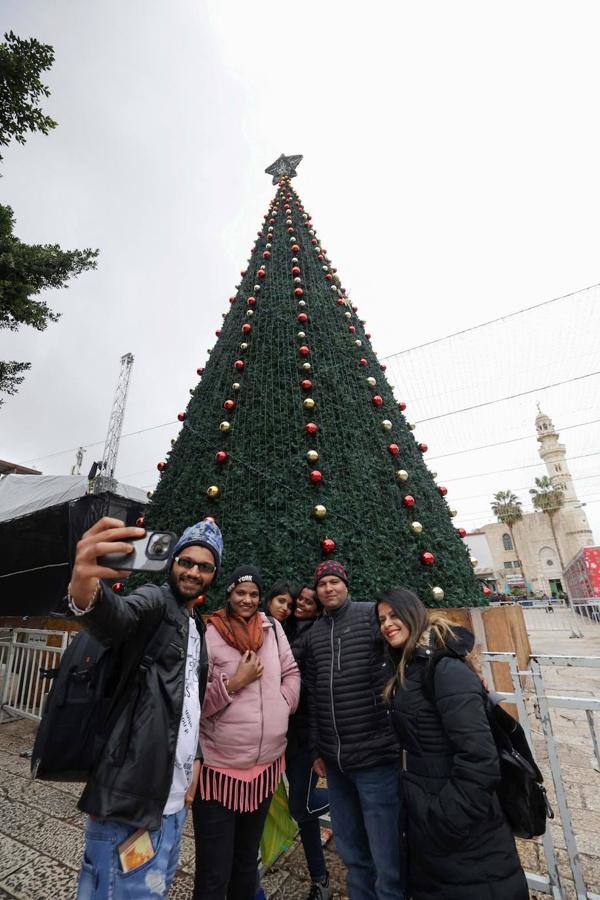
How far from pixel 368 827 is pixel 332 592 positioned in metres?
1.13

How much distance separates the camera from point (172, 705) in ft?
4.48

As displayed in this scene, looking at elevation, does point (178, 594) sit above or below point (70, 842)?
above

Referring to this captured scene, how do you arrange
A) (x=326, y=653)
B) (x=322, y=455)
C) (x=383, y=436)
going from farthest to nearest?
(x=383, y=436) → (x=322, y=455) → (x=326, y=653)

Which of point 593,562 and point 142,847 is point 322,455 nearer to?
point 142,847

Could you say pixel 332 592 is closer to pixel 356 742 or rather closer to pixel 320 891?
pixel 356 742

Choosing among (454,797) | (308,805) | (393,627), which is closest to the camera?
(454,797)

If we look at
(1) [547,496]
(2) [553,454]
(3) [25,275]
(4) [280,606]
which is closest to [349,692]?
(4) [280,606]

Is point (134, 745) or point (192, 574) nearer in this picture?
point (134, 745)

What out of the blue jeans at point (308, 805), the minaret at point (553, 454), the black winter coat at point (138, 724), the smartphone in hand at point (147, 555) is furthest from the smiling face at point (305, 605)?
the minaret at point (553, 454)

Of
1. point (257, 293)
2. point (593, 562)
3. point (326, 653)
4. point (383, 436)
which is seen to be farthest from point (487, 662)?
point (593, 562)

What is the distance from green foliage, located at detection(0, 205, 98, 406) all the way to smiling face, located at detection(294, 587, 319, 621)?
6.03m

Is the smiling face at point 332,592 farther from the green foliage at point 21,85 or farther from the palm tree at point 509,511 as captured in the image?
the palm tree at point 509,511

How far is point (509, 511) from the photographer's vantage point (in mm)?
45094

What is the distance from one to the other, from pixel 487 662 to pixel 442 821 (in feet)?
5.08
